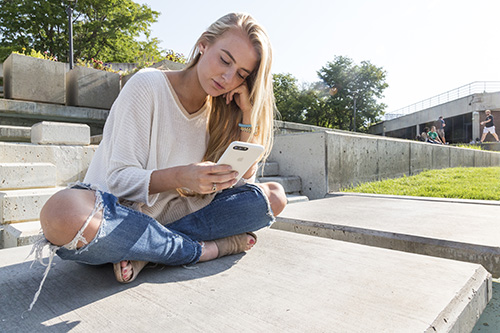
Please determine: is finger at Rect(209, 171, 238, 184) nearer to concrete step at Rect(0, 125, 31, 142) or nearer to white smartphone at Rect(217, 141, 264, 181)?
white smartphone at Rect(217, 141, 264, 181)

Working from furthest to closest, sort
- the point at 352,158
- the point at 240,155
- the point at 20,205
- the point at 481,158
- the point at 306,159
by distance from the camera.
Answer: the point at 481,158 → the point at 352,158 → the point at 306,159 → the point at 20,205 → the point at 240,155

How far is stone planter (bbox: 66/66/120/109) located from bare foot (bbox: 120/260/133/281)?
580 cm

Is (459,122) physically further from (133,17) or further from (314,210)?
(314,210)

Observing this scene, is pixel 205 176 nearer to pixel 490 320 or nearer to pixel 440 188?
pixel 490 320

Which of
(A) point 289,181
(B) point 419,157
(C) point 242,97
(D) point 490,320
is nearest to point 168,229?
(C) point 242,97

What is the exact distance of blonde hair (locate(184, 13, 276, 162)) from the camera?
172cm

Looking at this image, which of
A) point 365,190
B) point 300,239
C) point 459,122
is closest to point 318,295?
point 300,239

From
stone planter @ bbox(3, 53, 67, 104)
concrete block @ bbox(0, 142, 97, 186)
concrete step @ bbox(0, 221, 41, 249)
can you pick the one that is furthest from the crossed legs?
stone planter @ bbox(3, 53, 67, 104)

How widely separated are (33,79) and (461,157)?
1211 cm

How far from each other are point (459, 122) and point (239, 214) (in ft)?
117

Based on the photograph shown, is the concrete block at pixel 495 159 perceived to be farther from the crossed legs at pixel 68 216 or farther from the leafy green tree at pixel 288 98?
the leafy green tree at pixel 288 98

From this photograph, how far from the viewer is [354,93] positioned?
125 feet

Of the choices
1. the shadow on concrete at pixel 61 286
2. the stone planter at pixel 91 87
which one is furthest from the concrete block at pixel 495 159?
the shadow on concrete at pixel 61 286

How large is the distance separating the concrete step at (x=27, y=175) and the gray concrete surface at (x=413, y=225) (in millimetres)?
2224
